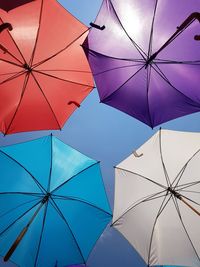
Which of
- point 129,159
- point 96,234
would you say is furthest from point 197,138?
point 96,234

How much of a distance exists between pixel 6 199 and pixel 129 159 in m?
2.87

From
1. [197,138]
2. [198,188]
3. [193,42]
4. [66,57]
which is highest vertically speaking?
[193,42]

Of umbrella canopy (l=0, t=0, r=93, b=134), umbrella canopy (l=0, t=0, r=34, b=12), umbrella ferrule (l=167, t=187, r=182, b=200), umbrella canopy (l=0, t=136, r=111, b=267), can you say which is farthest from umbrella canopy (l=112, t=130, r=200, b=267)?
umbrella canopy (l=0, t=0, r=34, b=12)

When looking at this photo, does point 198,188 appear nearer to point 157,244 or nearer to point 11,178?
point 157,244

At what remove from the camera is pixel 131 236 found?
6754 millimetres

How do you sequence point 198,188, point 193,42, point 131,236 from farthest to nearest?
point 131,236
point 198,188
point 193,42

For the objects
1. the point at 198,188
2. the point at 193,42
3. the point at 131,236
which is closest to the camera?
the point at 193,42

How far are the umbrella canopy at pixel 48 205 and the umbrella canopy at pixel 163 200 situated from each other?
625mm

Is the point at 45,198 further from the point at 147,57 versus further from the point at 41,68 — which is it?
the point at 147,57

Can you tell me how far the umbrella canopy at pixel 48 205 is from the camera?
6371 millimetres

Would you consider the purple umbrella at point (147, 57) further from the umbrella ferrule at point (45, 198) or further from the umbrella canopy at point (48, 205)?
the umbrella ferrule at point (45, 198)

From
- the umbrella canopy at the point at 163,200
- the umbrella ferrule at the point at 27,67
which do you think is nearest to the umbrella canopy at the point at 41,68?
the umbrella ferrule at the point at 27,67

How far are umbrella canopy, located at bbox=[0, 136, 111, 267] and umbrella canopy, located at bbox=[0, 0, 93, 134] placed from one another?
0.71 meters

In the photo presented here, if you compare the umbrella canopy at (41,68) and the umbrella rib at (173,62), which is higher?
the umbrella rib at (173,62)
